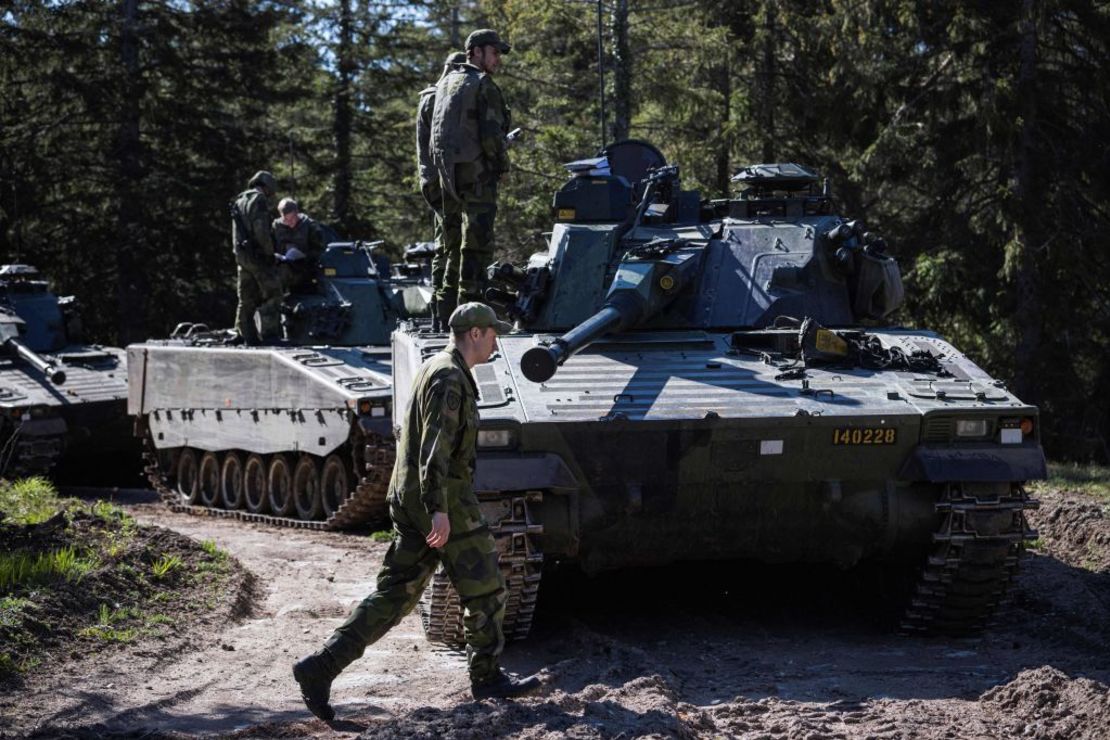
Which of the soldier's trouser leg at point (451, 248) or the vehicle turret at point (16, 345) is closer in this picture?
the soldier's trouser leg at point (451, 248)

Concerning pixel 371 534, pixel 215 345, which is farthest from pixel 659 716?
pixel 215 345

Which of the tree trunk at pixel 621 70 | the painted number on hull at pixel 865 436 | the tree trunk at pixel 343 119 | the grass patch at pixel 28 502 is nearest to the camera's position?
the painted number on hull at pixel 865 436

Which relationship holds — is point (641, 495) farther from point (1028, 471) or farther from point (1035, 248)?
point (1035, 248)

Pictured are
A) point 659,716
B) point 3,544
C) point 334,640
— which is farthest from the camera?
point 3,544

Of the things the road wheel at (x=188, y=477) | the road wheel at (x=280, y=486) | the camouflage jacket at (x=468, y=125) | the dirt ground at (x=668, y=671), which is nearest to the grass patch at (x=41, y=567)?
the dirt ground at (x=668, y=671)

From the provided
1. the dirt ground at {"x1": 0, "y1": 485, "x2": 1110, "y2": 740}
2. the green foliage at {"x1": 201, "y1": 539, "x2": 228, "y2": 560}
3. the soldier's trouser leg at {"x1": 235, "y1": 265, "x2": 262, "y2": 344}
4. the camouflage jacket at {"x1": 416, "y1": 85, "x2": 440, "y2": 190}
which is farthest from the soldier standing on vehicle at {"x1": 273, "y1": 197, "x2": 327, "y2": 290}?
the camouflage jacket at {"x1": 416, "y1": 85, "x2": 440, "y2": 190}

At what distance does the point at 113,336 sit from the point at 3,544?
61.7ft

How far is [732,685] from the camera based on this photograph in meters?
7.54

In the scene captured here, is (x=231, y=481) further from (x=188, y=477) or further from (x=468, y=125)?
(x=468, y=125)

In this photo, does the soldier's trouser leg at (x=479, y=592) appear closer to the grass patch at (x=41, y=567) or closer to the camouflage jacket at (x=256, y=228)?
the grass patch at (x=41, y=567)

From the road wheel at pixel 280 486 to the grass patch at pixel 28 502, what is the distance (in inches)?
81.7

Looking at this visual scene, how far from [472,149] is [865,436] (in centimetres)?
354

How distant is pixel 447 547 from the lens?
6629 mm

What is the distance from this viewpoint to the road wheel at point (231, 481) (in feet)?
52.9
